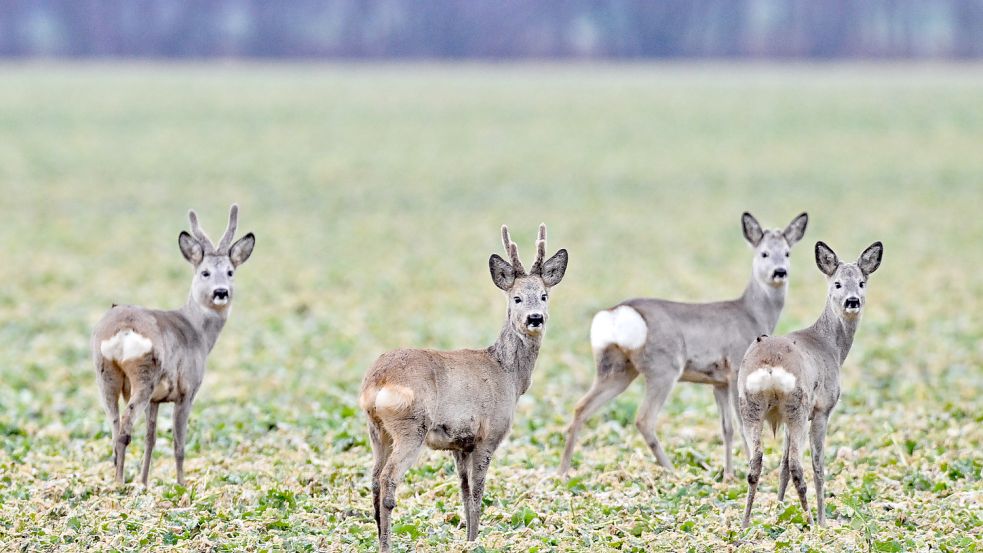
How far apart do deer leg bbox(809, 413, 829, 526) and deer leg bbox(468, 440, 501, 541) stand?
190cm

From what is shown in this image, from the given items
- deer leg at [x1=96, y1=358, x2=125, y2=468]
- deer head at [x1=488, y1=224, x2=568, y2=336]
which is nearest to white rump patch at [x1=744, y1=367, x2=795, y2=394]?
deer head at [x1=488, y1=224, x2=568, y2=336]

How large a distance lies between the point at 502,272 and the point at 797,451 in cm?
196

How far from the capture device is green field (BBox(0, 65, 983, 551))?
8664 millimetres

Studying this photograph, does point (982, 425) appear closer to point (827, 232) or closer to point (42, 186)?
point (827, 232)

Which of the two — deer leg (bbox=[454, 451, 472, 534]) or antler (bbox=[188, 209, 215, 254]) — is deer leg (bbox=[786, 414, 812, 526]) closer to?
deer leg (bbox=[454, 451, 472, 534])

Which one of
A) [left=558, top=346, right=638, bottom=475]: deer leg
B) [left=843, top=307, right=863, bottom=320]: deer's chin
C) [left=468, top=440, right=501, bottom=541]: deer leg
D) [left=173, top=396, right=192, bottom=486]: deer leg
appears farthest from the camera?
[left=558, top=346, right=638, bottom=475]: deer leg

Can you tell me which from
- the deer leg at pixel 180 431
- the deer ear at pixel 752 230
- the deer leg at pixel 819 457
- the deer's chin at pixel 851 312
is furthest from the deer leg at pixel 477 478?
the deer ear at pixel 752 230

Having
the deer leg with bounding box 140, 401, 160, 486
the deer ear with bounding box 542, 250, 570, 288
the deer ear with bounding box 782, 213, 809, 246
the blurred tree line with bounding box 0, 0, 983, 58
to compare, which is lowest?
the deer leg with bounding box 140, 401, 160, 486

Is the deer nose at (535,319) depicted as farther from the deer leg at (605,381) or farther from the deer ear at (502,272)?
the deer leg at (605,381)

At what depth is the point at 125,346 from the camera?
29.2 feet

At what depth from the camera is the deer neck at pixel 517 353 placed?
8477 mm

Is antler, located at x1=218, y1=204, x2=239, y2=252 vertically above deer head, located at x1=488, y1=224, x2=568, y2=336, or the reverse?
antler, located at x1=218, y1=204, x2=239, y2=252

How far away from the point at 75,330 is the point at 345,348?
322cm

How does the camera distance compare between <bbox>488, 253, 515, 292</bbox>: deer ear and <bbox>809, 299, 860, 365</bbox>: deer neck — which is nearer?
<bbox>488, 253, 515, 292</bbox>: deer ear
